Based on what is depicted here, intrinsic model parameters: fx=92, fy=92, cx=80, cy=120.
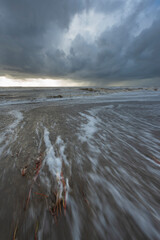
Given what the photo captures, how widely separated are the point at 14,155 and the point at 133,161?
2863 millimetres

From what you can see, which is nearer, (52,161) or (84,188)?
(84,188)

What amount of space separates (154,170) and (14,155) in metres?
3.19

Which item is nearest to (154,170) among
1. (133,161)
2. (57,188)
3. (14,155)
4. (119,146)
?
(133,161)

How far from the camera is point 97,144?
9.20 ft

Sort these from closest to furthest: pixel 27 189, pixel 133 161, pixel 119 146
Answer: pixel 27 189
pixel 133 161
pixel 119 146

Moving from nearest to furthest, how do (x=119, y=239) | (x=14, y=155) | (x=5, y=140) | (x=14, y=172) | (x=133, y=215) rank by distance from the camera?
1. (x=119, y=239)
2. (x=133, y=215)
3. (x=14, y=172)
4. (x=14, y=155)
5. (x=5, y=140)

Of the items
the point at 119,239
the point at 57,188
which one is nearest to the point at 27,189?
the point at 57,188

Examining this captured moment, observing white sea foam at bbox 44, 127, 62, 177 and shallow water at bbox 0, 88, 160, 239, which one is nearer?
shallow water at bbox 0, 88, 160, 239

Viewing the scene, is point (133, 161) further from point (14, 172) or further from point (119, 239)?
→ point (14, 172)

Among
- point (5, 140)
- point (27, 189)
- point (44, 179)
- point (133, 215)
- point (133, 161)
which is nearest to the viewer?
point (133, 215)

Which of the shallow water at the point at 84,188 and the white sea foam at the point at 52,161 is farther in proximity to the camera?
the white sea foam at the point at 52,161

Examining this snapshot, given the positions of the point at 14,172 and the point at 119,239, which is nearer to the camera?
the point at 119,239

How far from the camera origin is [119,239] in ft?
3.38

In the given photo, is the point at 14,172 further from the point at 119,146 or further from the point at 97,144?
the point at 119,146
